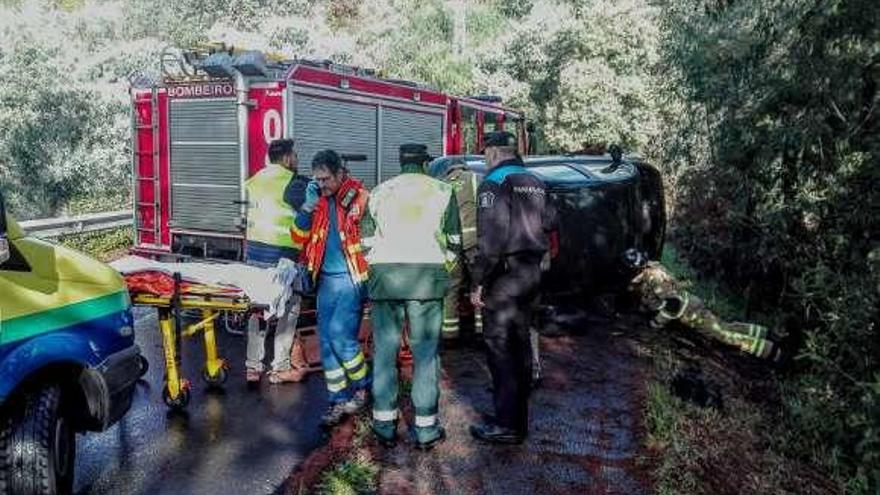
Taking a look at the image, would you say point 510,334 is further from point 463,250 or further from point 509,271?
point 463,250

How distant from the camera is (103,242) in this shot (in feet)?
42.1

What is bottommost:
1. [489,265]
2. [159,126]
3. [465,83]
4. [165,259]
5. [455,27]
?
[165,259]

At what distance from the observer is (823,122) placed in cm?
684

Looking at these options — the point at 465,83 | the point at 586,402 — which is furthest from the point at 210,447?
the point at 465,83

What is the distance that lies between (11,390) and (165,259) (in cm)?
526

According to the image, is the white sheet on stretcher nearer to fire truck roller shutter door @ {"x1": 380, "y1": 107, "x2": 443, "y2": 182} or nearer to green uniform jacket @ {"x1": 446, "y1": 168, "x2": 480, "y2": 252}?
green uniform jacket @ {"x1": 446, "y1": 168, "x2": 480, "y2": 252}

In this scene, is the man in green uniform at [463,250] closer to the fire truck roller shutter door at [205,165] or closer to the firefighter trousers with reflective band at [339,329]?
the firefighter trousers with reflective band at [339,329]

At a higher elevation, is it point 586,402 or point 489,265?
point 489,265

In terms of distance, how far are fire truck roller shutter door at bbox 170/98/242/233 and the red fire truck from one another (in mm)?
10

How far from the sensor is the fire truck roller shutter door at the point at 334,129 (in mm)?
7727

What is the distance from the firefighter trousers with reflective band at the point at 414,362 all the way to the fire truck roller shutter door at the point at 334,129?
11.1 ft

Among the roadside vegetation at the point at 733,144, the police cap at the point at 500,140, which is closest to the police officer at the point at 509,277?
the police cap at the point at 500,140

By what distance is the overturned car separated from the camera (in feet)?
23.7

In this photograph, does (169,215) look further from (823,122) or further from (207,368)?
(823,122)
